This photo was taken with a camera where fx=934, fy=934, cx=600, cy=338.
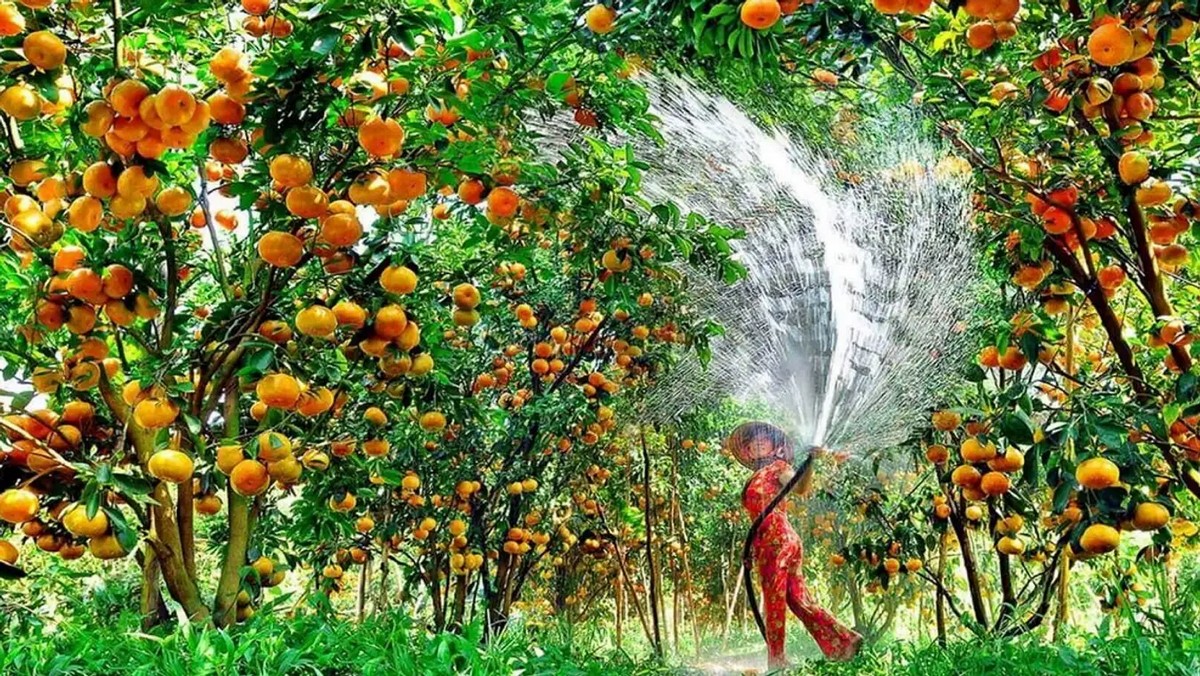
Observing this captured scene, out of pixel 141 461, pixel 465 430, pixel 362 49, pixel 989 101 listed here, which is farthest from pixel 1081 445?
pixel 465 430

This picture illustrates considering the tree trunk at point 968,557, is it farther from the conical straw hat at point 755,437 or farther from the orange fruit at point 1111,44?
the orange fruit at point 1111,44

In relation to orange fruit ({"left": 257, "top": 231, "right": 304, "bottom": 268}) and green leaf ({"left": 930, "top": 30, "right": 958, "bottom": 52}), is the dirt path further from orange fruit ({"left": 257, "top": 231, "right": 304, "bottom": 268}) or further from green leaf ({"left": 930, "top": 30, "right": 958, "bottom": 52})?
orange fruit ({"left": 257, "top": 231, "right": 304, "bottom": 268})

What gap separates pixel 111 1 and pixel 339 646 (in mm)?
1214

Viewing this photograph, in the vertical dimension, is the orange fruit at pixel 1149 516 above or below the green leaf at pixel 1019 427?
below

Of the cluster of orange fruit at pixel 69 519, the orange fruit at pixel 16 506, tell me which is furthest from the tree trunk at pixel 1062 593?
the orange fruit at pixel 16 506

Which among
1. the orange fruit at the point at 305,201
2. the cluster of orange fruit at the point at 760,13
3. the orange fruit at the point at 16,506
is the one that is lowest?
the orange fruit at the point at 16,506

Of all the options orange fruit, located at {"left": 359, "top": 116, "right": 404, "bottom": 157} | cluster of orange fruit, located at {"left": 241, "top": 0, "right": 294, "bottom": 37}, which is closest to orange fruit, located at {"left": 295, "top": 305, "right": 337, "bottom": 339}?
orange fruit, located at {"left": 359, "top": 116, "right": 404, "bottom": 157}

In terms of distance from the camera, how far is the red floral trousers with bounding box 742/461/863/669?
367 centimetres

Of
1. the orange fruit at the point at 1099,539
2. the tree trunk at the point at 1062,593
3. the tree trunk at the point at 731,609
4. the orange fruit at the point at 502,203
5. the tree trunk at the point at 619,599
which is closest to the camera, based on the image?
the orange fruit at the point at 1099,539

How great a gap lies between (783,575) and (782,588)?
0.17ft

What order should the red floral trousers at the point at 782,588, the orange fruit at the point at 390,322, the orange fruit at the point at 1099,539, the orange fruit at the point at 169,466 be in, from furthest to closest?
the red floral trousers at the point at 782,588
the orange fruit at the point at 390,322
the orange fruit at the point at 169,466
the orange fruit at the point at 1099,539

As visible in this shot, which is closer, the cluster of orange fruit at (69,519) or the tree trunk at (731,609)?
the cluster of orange fruit at (69,519)

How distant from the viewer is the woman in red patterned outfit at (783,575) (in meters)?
3.67

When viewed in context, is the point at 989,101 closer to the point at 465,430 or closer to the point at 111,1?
the point at 111,1
